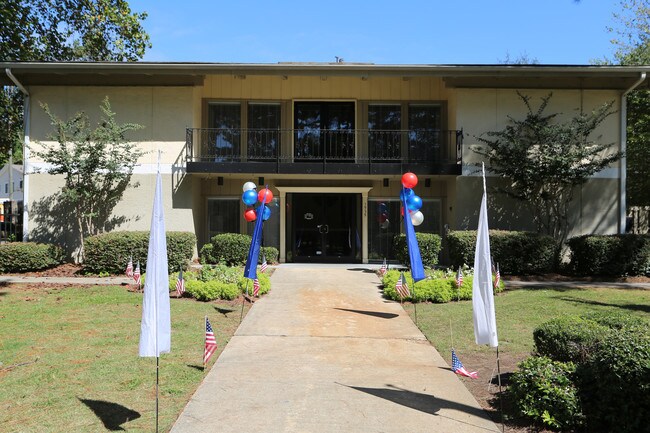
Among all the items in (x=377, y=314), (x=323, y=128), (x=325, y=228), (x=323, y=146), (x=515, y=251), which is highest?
(x=323, y=128)

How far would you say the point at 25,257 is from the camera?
14.7 meters

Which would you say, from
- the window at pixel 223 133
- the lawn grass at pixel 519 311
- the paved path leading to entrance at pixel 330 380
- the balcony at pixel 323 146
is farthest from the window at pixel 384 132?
the paved path leading to entrance at pixel 330 380

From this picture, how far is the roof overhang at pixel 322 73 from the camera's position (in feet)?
49.8

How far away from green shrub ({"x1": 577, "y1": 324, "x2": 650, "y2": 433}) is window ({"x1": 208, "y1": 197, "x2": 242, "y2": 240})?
14.3m

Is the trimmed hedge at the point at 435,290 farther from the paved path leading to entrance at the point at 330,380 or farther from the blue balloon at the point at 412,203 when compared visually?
the blue balloon at the point at 412,203

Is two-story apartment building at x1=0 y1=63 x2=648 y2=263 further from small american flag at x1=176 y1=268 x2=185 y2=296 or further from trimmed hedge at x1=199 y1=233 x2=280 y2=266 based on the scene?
small american flag at x1=176 y1=268 x2=185 y2=296

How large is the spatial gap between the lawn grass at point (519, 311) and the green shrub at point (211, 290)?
12.4 ft

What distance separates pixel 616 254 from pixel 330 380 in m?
11.4

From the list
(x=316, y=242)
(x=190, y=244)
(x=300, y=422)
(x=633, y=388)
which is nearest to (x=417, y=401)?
(x=300, y=422)

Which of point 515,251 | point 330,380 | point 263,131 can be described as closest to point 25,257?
point 263,131

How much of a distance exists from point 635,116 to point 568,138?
520 inches

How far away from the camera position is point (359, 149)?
709 inches

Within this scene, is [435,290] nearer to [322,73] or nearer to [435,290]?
[435,290]

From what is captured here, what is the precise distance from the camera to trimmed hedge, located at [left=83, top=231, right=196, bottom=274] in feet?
46.2
